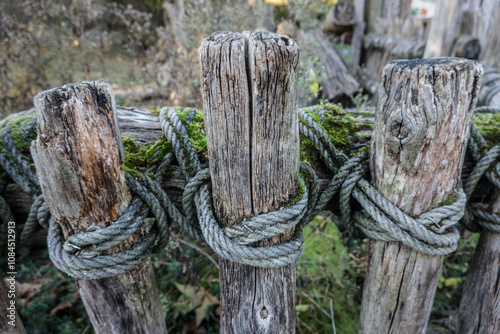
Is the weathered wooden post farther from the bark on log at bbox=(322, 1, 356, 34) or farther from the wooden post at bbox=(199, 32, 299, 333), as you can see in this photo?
the bark on log at bbox=(322, 1, 356, 34)

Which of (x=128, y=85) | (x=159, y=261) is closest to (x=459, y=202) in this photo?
(x=159, y=261)

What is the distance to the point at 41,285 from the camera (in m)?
2.55

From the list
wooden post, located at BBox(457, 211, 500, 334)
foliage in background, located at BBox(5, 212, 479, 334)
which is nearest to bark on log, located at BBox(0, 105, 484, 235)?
wooden post, located at BBox(457, 211, 500, 334)

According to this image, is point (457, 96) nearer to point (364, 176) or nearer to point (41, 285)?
point (364, 176)

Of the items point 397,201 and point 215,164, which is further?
point 397,201

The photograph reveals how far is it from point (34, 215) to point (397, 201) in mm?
1606

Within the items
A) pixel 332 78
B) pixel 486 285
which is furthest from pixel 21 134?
pixel 332 78

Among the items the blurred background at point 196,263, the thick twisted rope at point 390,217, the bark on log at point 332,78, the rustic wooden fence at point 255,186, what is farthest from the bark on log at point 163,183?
the bark on log at point 332,78

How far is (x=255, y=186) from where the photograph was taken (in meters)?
1.13

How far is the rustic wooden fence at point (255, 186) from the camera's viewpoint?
1.02 metres

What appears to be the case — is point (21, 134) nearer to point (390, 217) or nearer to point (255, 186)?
point (255, 186)

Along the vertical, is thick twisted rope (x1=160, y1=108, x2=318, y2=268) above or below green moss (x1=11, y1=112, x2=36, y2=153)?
below

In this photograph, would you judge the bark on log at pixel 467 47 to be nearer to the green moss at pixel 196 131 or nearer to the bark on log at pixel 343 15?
the bark on log at pixel 343 15

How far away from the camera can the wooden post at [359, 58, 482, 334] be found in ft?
3.63
